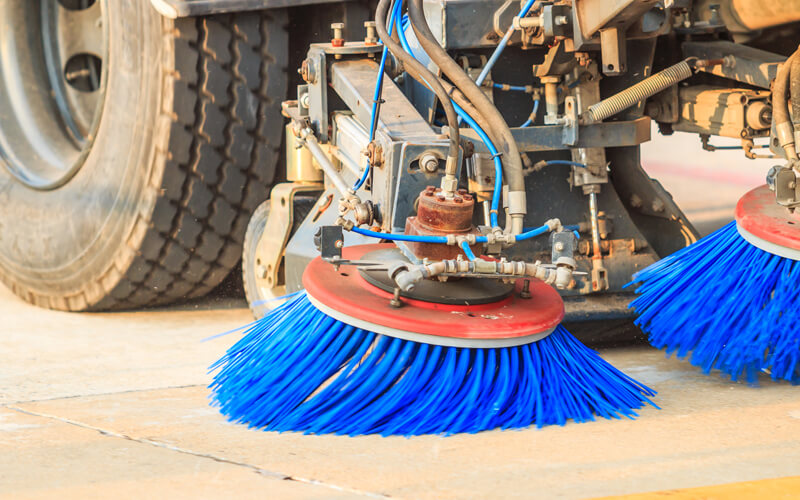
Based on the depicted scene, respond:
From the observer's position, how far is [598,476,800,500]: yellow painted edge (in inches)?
69.7

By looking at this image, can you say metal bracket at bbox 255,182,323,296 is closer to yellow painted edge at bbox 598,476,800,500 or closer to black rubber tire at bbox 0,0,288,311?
black rubber tire at bbox 0,0,288,311

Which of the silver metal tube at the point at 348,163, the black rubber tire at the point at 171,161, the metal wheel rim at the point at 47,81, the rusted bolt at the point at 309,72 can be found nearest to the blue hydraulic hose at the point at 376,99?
the silver metal tube at the point at 348,163

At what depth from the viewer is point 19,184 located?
4.23 meters

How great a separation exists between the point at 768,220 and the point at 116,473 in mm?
1517

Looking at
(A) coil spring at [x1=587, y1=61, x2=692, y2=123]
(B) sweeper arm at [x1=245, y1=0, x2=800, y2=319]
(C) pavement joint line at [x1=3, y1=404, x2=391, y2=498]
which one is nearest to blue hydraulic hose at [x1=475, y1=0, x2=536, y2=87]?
(B) sweeper arm at [x1=245, y1=0, x2=800, y2=319]

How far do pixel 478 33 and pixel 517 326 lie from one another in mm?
930

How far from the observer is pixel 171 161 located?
3.61m

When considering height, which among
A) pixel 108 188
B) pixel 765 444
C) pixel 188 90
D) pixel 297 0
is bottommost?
pixel 765 444

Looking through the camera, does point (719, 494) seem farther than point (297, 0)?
No

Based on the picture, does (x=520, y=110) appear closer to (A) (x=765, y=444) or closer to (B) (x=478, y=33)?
(B) (x=478, y=33)

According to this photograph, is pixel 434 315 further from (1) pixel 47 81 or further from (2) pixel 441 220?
(1) pixel 47 81

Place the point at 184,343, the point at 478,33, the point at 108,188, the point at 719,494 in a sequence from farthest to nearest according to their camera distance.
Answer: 1. the point at 108,188
2. the point at 184,343
3. the point at 478,33
4. the point at 719,494

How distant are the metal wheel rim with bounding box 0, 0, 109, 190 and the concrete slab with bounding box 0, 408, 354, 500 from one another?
7.29 ft

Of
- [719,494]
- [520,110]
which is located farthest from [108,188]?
[719,494]
